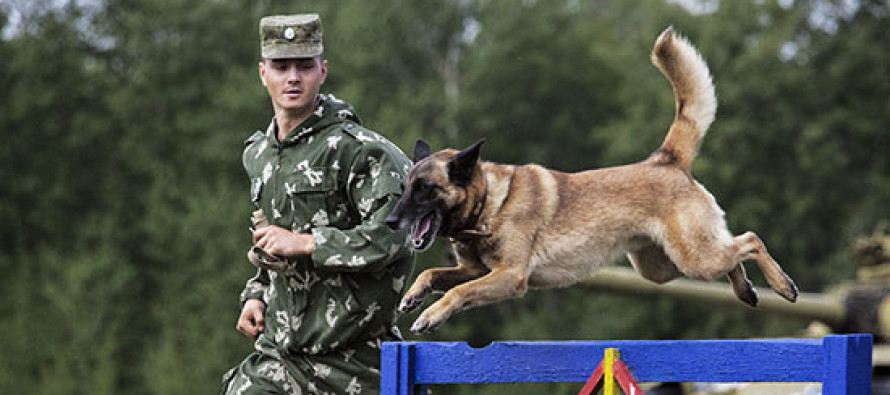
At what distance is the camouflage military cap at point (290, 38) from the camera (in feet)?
16.7

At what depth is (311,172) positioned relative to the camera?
5.23 meters

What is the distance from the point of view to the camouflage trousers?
534 centimetres

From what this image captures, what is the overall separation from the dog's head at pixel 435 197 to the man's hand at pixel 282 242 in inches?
26.4

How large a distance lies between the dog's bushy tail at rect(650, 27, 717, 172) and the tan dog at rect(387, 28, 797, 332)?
0.49 ft

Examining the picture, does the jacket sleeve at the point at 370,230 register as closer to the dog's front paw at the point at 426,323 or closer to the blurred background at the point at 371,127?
the dog's front paw at the point at 426,323

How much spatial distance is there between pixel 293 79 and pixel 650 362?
145cm

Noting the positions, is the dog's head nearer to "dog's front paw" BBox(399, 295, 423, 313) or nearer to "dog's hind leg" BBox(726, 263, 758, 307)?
"dog's front paw" BBox(399, 295, 423, 313)

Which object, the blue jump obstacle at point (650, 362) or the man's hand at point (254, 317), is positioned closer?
the blue jump obstacle at point (650, 362)

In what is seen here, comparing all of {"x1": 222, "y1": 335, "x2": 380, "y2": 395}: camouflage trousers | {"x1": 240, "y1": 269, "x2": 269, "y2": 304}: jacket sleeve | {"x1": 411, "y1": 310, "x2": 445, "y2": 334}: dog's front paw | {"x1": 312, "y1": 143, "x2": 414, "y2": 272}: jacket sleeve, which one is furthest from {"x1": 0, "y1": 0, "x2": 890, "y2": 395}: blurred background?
{"x1": 411, "y1": 310, "x2": 445, "y2": 334}: dog's front paw

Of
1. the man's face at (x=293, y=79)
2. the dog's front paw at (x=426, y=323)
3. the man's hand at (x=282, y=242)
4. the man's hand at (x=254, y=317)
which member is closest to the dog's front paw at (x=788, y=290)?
the dog's front paw at (x=426, y=323)

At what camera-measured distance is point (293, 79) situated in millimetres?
5141

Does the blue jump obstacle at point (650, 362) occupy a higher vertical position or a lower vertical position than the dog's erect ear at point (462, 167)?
lower

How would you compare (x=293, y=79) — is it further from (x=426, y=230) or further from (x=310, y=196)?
(x=426, y=230)

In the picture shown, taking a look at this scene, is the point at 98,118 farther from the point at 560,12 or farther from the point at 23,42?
the point at 560,12
